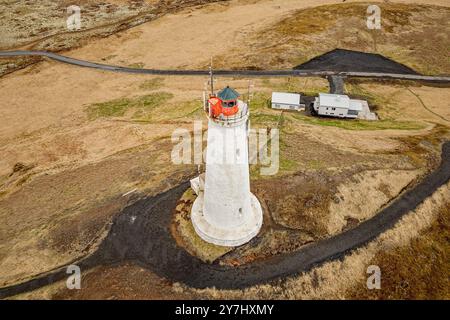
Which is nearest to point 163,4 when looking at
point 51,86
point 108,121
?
point 51,86

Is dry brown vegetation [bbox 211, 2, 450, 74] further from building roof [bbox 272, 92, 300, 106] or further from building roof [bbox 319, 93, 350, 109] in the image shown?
building roof [bbox 319, 93, 350, 109]

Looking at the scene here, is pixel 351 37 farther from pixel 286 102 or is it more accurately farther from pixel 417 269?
pixel 417 269

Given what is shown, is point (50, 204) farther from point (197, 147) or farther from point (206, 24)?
point (206, 24)

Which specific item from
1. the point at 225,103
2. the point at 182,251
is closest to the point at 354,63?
the point at 182,251

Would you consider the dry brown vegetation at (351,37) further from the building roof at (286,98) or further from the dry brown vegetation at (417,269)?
the dry brown vegetation at (417,269)

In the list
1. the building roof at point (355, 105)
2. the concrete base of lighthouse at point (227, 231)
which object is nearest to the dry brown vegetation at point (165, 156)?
the concrete base of lighthouse at point (227, 231)

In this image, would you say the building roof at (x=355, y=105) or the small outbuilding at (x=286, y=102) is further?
the small outbuilding at (x=286, y=102)
